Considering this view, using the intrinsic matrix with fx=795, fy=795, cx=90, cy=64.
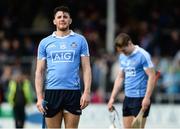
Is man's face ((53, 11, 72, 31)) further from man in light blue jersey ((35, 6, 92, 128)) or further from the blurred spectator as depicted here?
the blurred spectator

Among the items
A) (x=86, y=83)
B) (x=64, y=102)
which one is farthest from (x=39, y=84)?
(x=86, y=83)

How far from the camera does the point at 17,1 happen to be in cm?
2427

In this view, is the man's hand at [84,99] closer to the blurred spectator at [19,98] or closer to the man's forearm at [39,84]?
the man's forearm at [39,84]

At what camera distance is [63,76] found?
10.1 m

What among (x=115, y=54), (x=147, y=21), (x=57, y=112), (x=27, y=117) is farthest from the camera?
(x=147, y=21)

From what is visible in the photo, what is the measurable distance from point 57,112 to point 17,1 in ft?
47.5

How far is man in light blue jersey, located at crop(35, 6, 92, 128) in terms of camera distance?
33.2ft

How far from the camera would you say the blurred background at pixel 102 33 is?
69.8ft

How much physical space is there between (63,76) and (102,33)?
570 inches

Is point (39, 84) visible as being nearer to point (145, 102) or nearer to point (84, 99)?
point (84, 99)

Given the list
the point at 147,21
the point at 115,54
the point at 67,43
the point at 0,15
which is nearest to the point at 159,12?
the point at 147,21

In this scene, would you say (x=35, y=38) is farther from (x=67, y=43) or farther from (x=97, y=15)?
(x=67, y=43)

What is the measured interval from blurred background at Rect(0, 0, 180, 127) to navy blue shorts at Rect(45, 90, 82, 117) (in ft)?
32.4

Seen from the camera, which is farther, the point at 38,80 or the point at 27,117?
the point at 27,117
